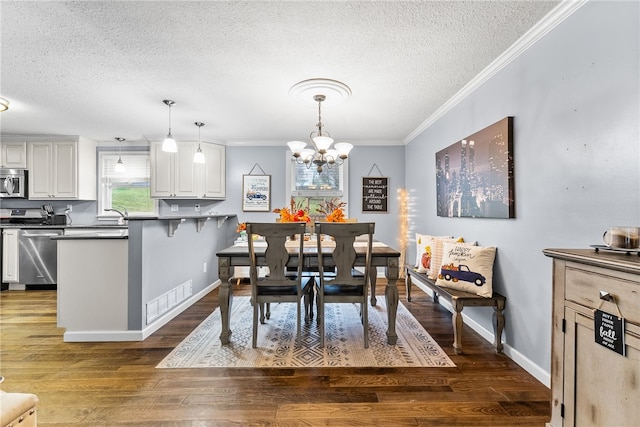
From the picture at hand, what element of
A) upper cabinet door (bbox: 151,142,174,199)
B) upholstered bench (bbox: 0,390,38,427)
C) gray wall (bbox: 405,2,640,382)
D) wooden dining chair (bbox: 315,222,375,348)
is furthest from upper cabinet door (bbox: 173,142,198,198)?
gray wall (bbox: 405,2,640,382)

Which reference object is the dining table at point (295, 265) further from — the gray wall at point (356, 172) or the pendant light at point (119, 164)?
the pendant light at point (119, 164)

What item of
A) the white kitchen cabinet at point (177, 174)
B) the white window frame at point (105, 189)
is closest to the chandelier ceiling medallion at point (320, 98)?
the white kitchen cabinet at point (177, 174)

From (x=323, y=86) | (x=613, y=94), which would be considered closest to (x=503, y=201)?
(x=613, y=94)

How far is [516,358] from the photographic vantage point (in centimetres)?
215

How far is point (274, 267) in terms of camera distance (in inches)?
93.7

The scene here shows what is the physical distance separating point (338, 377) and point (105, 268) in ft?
7.39

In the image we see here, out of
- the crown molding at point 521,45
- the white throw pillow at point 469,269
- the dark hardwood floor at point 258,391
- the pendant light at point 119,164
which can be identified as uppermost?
the crown molding at point 521,45

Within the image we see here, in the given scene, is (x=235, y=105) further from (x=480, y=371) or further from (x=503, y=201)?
(x=480, y=371)

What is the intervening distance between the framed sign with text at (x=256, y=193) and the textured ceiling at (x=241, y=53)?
1.51 meters

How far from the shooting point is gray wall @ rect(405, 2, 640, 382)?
1.41m

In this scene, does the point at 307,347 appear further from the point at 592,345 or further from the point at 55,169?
the point at 55,169

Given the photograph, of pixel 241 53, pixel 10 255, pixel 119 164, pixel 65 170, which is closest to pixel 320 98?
pixel 241 53

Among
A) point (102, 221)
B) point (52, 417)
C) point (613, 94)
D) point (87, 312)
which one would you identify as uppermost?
point (613, 94)

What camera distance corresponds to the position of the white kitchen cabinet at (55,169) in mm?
4574
